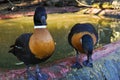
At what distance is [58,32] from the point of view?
9648 millimetres

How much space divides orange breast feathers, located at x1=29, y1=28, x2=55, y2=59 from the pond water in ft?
7.62

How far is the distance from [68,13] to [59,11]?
56cm

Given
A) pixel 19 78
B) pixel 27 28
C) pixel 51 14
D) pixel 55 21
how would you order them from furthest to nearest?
pixel 51 14 → pixel 55 21 → pixel 27 28 → pixel 19 78

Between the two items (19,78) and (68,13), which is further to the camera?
(68,13)

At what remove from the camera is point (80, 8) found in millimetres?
15250

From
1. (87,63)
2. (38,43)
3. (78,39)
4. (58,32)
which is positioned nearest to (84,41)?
(78,39)

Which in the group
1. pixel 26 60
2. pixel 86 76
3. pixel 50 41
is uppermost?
pixel 50 41

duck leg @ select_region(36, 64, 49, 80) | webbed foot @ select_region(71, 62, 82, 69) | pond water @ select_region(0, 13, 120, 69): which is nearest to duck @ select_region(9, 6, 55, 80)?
duck leg @ select_region(36, 64, 49, 80)

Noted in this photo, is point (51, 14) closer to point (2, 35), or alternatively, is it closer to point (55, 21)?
point (55, 21)

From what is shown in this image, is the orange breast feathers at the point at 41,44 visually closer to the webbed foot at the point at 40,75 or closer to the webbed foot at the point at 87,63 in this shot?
the webbed foot at the point at 40,75

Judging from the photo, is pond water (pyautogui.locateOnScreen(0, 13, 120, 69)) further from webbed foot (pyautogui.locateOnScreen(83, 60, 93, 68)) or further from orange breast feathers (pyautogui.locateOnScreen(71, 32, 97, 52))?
orange breast feathers (pyautogui.locateOnScreen(71, 32, 97, 52))

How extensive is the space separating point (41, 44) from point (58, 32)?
581cm

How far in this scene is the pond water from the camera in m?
6.82

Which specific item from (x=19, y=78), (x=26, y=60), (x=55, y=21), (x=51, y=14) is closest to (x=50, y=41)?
(x=26, y=60)
